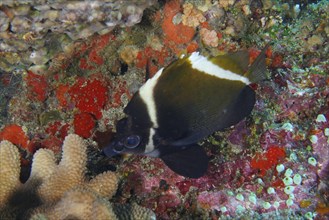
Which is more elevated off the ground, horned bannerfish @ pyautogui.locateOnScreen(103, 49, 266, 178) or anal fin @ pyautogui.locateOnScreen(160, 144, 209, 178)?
horned bannerfish @ pyautogui.locateOnScreen(103, 49, 266, 178)

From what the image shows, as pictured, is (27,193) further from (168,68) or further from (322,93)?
(322,93)

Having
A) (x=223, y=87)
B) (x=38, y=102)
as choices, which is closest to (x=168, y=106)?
(x=223, y=87)

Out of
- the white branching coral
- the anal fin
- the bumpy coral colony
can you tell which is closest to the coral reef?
the bumpy coral colony

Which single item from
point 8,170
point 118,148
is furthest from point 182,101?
point 8,170

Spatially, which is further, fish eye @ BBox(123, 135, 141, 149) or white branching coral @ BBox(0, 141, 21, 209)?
white branching coral @ BBox(0, 141, 21, 209)

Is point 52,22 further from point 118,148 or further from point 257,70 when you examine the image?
point 257,70

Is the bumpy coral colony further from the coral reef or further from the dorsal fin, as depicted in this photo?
the dorsal fin
